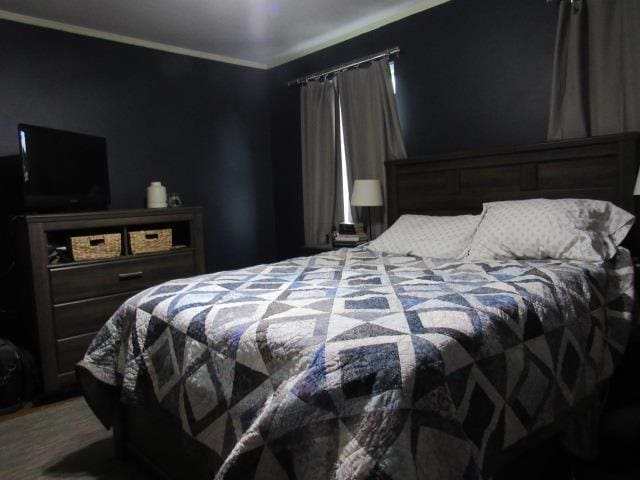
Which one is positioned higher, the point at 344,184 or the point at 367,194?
the point at 344,184

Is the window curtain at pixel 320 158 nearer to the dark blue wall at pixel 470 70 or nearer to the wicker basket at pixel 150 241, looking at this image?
the dark blue wall at pixel 470 70

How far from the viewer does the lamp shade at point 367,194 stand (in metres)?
3.45

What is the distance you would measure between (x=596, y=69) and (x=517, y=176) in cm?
68

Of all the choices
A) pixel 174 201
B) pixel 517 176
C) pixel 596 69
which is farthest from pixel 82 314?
pixel 596 69

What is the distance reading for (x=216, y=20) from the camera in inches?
133

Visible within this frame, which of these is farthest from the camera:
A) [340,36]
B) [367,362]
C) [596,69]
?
[340,36]

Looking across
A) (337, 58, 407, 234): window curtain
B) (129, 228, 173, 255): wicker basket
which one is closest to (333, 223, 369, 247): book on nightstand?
(337, 58, 407, 234): window curtain

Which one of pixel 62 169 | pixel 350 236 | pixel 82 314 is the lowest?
pixel 82 314

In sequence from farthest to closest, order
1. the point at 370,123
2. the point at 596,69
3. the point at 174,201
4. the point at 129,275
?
1. the point at 174,201
2. the point at 370,123
3. the point at 129,275
4. the point at 596,69

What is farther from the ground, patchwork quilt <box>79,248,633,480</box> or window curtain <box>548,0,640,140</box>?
window curtain <box>548,0,640,140</box>

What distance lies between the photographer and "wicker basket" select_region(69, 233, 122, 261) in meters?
2.87

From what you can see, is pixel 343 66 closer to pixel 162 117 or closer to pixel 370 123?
pixel 370 123

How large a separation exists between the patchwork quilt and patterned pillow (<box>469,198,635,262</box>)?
115 mm

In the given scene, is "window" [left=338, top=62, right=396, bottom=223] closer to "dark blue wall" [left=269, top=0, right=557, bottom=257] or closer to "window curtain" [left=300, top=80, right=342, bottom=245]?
"window curtain" [left=300, top=80, right=342, bottom=245]
